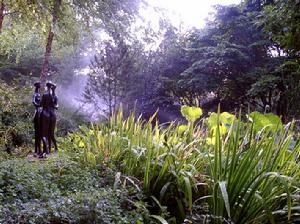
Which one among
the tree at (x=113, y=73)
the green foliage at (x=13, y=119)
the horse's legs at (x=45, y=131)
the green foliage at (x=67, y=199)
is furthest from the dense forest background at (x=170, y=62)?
the green foliage at (x=67, y=199)

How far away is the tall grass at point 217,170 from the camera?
6.11ft

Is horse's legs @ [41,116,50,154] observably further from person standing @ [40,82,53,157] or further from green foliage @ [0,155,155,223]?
green foliage @ [0,155,155,223]

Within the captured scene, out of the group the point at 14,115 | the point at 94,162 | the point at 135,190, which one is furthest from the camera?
the point at 14,115

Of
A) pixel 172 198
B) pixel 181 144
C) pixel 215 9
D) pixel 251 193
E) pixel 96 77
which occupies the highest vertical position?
pixel 215 9

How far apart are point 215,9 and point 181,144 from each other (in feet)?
37.6

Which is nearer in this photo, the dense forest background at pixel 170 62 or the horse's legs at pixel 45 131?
the horse's legs at pixel 45 131

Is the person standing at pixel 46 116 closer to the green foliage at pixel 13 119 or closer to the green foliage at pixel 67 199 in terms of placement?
the green foliage at pixel 13 119

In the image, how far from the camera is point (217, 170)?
1.95m

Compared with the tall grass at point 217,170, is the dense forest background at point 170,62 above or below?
above

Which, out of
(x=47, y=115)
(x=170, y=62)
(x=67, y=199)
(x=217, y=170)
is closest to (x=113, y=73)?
(x=170, y=62)

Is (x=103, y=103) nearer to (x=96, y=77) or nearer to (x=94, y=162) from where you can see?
(x=96, y=77)

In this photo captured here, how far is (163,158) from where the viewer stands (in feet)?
7.61

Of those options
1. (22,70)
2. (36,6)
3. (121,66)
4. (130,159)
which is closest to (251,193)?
(130,159)

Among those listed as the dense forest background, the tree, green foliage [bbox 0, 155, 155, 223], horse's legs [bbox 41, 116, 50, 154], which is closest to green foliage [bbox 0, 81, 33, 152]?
the dense forest background
